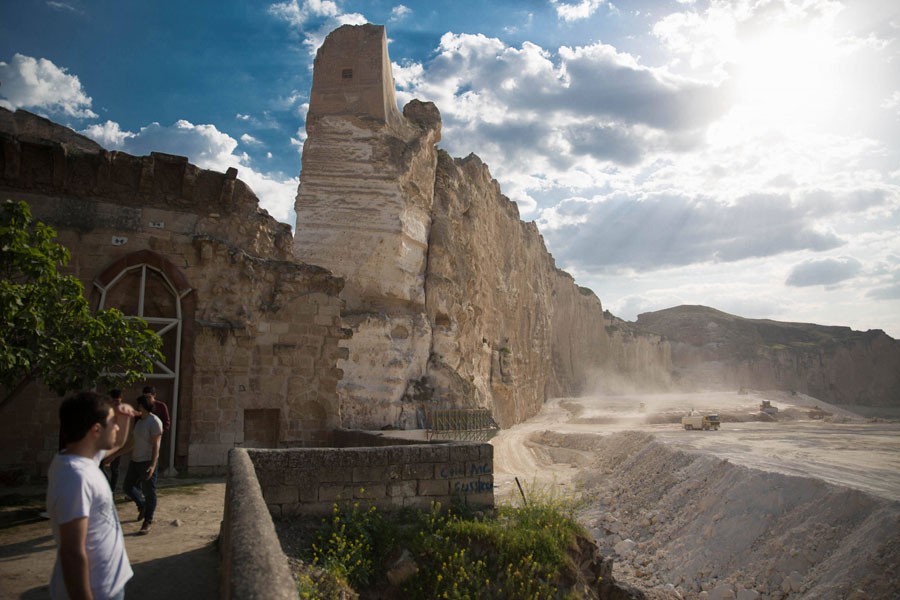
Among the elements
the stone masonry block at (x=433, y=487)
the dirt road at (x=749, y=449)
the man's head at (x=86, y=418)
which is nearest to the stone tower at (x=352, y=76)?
the dirt road at (x=749, y=449)

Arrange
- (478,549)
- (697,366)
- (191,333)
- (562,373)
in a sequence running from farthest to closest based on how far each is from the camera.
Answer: (697,366)
(562,373)
(191,333)
(478,549)

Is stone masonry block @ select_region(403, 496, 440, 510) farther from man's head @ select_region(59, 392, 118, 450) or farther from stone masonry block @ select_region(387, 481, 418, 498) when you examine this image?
man's head @ select_region(59, 392, 118, 450)

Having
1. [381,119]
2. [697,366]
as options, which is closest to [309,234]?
[381,119]

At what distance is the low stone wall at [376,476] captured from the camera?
6.66m

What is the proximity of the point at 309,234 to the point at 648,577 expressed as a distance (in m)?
20.0

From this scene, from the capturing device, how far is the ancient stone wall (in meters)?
10.5

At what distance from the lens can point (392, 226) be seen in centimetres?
2783

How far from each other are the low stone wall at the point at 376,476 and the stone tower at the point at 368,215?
18321 millimetres

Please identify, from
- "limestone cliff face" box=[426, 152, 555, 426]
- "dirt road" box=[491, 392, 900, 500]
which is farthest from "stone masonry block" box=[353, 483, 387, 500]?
"limestone cliff face" box=[426, 152, 555, 426]

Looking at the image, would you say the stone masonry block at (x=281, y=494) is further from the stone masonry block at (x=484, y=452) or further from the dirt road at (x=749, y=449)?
the dirt road at (x=749, y=449)

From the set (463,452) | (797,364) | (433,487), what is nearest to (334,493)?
(433,487)

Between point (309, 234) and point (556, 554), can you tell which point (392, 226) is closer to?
point (309, 234)

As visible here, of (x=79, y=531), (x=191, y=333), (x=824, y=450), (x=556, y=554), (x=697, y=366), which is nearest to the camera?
(x=79, y=531)

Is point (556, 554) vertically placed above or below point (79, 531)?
below
